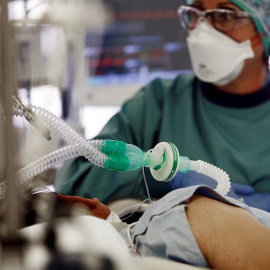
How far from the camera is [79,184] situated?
919mm

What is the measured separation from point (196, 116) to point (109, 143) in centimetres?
83

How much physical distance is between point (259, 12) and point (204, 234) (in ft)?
3.47

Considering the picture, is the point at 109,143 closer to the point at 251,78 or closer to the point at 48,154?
the point at 48,154

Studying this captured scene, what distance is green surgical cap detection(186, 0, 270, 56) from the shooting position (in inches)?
54.7

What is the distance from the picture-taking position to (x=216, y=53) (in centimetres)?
147

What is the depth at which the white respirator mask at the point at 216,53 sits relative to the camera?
1.45 m

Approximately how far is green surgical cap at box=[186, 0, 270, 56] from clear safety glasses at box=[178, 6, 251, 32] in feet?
0.06

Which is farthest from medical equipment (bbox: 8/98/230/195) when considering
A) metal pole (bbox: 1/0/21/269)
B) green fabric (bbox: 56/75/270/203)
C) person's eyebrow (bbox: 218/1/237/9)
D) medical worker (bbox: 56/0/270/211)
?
person's eyebrow (bbox: 218/1/237/9)

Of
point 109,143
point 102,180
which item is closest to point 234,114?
point 102,180

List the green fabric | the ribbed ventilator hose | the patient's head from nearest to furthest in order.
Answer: the patient's head, the ribbed ventilator hose, the green fabric

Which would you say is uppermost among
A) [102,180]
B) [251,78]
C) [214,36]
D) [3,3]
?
[3,3]

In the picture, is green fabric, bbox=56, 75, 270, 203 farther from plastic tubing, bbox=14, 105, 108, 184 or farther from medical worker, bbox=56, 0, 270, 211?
plastic tubing, bbox=14, 105, 108, 184

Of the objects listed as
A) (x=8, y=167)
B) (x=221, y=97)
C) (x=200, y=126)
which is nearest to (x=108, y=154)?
(x=8, y=167)

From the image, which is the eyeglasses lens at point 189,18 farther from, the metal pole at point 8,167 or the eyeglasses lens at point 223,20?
the metal pole at point 8,167
